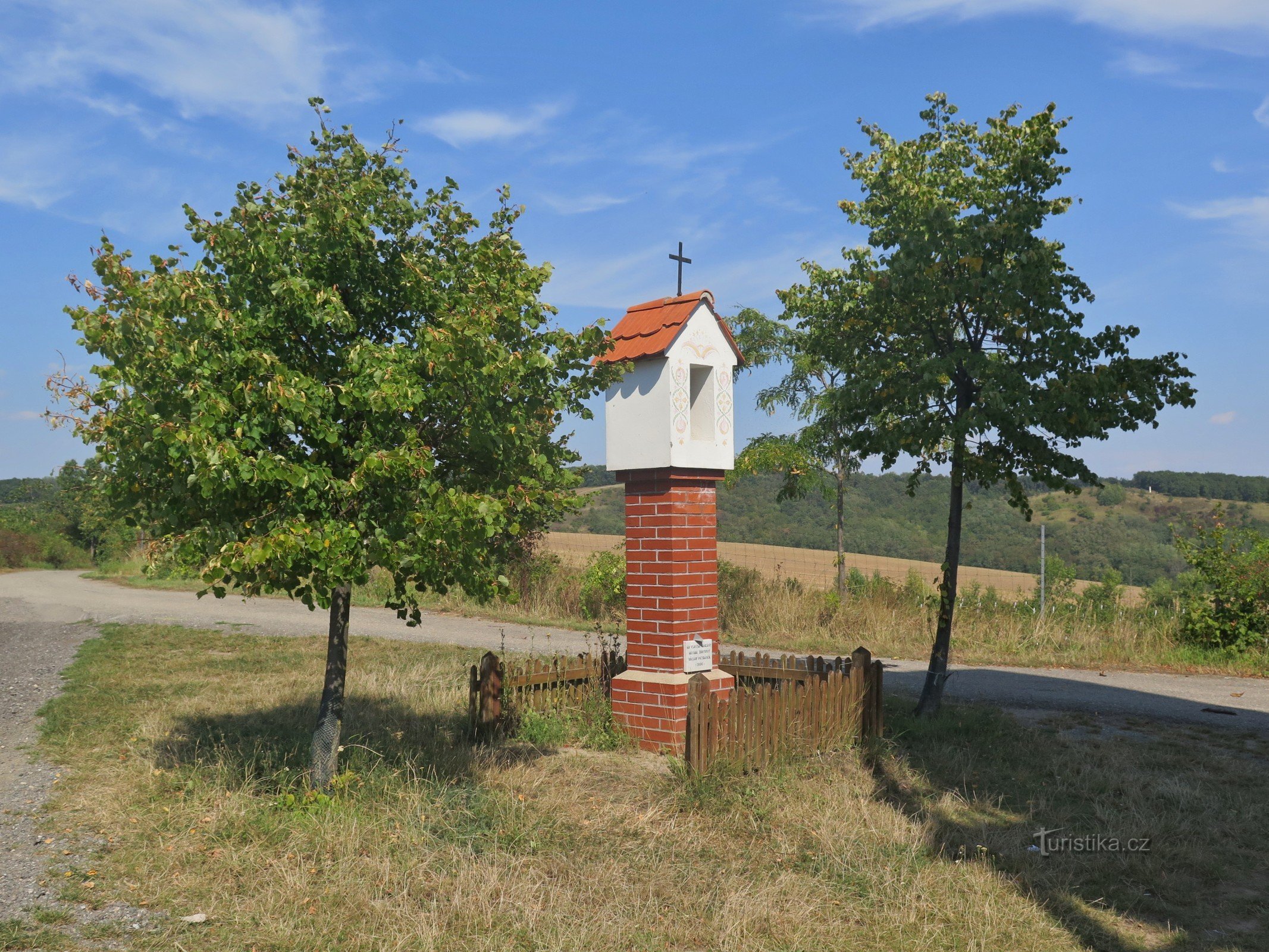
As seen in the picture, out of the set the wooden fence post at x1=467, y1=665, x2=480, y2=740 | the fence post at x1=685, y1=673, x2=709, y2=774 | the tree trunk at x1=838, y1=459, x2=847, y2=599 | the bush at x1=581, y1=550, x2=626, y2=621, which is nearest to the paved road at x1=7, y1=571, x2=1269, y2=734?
the bush at x1=581, y1=550, x2=626, y2=621

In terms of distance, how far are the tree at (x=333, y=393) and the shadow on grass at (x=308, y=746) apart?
69 centimetres

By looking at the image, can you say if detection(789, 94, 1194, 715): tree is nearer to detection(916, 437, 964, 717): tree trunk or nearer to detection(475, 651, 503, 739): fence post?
detection(916, 437, 964, 717): tree trunk

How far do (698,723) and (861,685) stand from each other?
85.7 inches

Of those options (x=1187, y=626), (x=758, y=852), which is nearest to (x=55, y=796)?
(x=758, y=852)

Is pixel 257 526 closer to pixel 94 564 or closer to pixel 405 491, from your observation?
pixel 405 491

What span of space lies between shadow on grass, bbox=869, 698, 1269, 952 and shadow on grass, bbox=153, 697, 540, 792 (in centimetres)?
342

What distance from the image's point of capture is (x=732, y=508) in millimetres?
39625

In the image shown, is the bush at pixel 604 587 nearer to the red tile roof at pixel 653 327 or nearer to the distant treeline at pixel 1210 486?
the red tile roof at pixel 653 327

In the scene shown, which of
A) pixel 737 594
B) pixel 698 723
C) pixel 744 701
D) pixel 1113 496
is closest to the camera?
pixel 698 723

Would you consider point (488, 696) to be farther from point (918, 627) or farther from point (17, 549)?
point (17, 549)

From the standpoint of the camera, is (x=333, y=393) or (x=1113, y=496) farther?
(x=1113, y=496)

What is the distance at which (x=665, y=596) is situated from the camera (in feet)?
26.2

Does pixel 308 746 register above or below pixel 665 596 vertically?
below

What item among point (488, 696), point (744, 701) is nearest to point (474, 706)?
point (488, 696)
